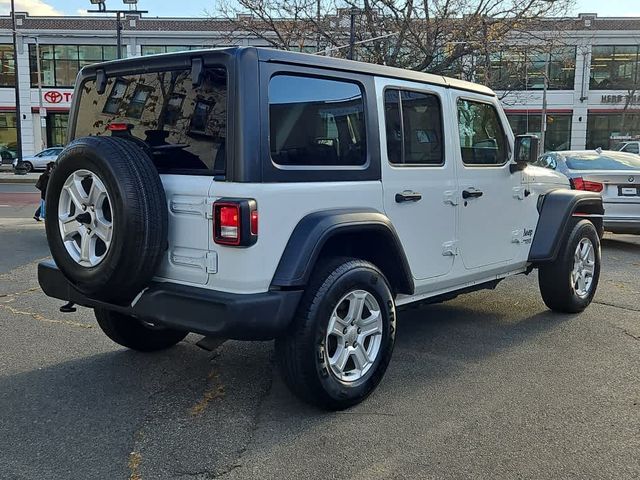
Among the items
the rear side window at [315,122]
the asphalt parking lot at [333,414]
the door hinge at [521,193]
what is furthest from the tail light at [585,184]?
the rear side window at [315,122]

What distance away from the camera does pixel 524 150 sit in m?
5.25

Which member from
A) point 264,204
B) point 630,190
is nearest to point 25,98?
point 630,190

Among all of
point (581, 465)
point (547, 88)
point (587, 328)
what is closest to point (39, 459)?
point (581, 465)

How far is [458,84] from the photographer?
484 centimetres

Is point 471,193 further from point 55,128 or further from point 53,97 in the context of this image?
point 55,128

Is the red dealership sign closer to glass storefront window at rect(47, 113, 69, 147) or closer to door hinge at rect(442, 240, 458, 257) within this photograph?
glass storefront window at rect(47, 113, 69, 147)

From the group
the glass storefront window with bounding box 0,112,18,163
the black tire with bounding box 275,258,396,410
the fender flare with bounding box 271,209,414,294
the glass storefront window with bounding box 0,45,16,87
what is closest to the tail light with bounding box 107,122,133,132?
the fender flare with bounding box 271,209,414,294

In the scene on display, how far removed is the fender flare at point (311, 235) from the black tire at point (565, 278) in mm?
2608

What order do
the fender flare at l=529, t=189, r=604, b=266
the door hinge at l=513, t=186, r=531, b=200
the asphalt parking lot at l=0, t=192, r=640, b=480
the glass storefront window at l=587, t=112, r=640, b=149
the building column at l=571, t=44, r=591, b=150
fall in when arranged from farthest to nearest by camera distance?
1. the glass storefront window at l=587, t=112, r=640, b=149
2. the building column at l=571, t=44, r=591, b=150
3. the fender flare at l=529, t=189, r=604, b=266
4. the door hinge at l=513, t=186, r=531, b=200
5. the asphalt parking lot at l=0, t=192, r=640, b=480

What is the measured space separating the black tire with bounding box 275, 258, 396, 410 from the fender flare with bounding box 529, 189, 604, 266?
2341mm

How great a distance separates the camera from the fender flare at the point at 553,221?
5.58 m

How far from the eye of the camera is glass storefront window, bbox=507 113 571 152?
4138 cm

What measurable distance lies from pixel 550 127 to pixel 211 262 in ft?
139

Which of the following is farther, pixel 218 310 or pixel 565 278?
pixel 565 278
